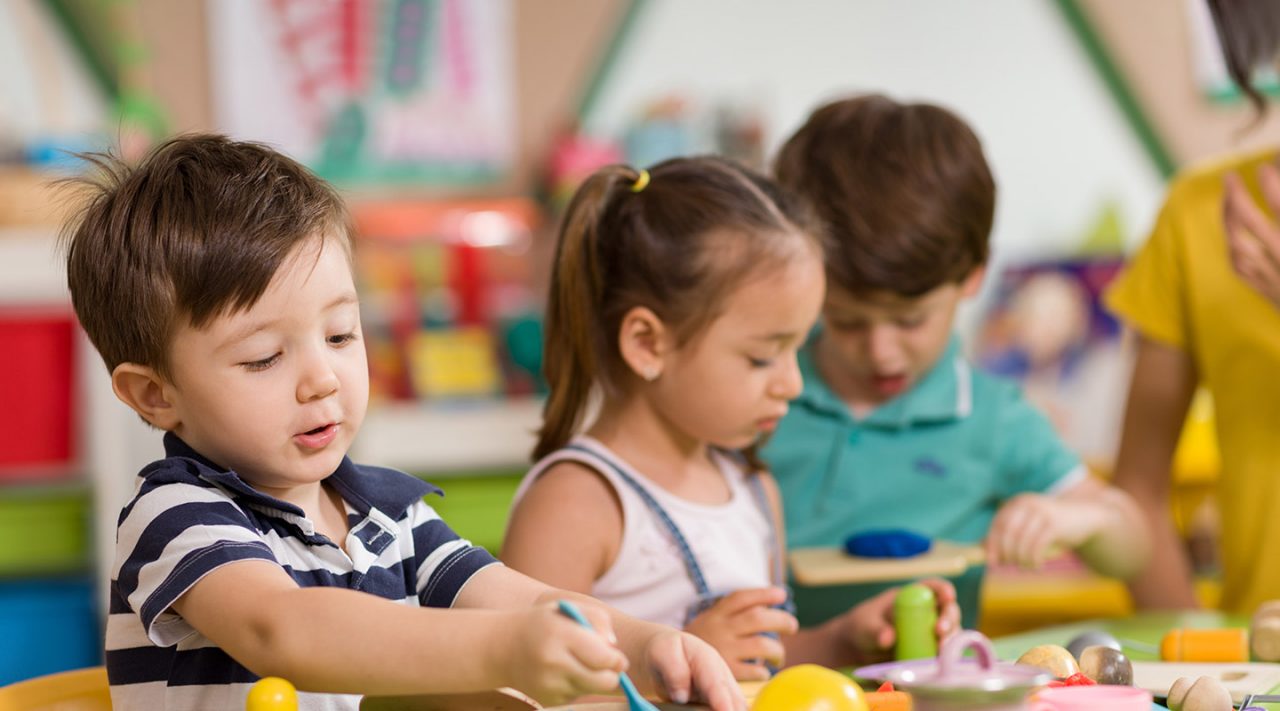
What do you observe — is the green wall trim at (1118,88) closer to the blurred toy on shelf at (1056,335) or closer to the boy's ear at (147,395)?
the blurred toy on shelf at (1056,335)

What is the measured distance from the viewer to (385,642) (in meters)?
0.61

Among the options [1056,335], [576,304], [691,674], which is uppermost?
[576,304]

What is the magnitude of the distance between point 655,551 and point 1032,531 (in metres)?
0.31

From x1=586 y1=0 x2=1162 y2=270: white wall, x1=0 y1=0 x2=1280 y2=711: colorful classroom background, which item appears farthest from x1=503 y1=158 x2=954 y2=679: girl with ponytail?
x1=586 y1=0 x2=1162 y2=270: white wall

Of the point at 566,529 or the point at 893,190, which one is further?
the point at 893,190

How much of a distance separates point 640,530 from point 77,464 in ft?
5.02

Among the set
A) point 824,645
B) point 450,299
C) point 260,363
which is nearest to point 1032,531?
point 824,645

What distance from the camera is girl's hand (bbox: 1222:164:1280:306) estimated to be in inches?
50.6

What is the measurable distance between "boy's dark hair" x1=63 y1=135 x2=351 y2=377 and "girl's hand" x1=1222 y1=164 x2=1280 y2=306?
89 centimetres

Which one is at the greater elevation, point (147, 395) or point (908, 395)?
point (147, 395)

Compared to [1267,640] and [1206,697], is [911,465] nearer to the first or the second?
[1267,640]

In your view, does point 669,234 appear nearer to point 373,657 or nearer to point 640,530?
point 640,530

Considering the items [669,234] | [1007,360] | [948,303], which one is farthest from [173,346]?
[1007,360]

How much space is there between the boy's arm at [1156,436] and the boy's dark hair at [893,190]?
0.32 meters
